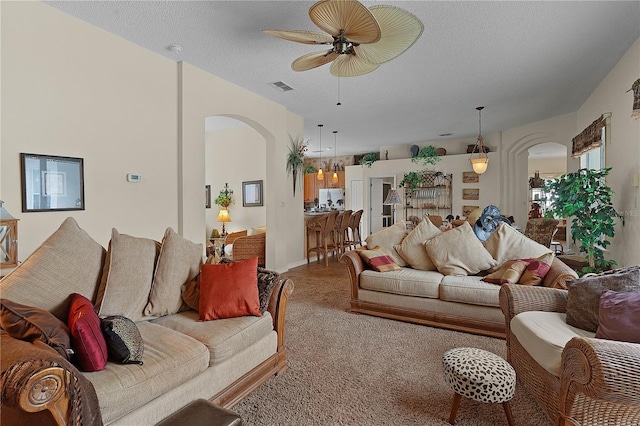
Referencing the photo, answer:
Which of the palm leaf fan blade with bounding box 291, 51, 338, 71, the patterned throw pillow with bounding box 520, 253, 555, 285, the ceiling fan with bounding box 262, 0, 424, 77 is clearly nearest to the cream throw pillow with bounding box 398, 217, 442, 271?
the patterned throw pillow with bounding box 520, 253, 555, 285

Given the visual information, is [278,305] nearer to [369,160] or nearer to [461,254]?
[461,254]

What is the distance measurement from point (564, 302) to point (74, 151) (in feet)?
13.9

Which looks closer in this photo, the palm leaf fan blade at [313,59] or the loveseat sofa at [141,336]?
the loveseat sofa at [141,336]

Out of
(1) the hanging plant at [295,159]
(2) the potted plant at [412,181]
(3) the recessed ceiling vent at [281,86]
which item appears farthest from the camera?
(2) the potted plant at [412,181]

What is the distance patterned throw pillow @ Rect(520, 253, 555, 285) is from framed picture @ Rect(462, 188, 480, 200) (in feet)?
18.2

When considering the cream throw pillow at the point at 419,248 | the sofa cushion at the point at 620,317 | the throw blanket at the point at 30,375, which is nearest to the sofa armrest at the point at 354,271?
the cream throw pillow at the point at 419,248

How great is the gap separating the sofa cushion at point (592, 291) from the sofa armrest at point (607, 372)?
0.55 m

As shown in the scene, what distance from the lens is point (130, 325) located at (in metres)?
1.74

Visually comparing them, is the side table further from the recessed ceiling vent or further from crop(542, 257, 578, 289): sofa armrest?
the recessed ceiling vent

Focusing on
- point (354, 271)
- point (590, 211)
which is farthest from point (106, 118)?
point (590, 211)

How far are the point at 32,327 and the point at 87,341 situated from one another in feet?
0.72

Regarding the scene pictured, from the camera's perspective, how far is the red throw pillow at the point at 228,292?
2.20m

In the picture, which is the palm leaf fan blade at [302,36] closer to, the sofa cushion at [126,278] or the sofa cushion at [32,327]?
the sofa cushion at [126,278]

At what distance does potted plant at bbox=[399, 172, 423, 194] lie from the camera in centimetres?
873
